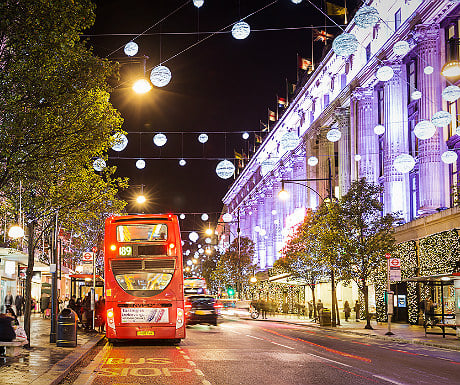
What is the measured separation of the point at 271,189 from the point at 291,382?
8031 centimetres

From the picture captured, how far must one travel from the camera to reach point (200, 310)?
36.4 meters

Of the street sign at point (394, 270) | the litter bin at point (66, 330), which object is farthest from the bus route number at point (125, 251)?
the street sign at point (394, 270)

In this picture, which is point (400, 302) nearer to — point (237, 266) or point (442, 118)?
point (442, 118)

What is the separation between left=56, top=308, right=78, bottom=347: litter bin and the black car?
620 inches

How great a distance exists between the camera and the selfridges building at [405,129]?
34125 mm

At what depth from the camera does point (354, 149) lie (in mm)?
52250

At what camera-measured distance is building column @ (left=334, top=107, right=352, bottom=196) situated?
2160 inches

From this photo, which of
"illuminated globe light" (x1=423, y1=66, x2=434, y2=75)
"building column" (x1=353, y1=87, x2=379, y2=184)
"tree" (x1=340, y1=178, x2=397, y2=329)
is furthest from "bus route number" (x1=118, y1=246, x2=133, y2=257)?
"building column" (x1=353, y1=87, x2=379, y2=184)

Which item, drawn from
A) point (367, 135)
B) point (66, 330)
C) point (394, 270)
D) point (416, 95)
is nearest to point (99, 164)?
A: point (66, 330)

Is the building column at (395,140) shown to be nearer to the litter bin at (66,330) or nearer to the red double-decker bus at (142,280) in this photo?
the red double-decker bus at (142,280)

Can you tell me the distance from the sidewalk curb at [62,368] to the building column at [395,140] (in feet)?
91.6

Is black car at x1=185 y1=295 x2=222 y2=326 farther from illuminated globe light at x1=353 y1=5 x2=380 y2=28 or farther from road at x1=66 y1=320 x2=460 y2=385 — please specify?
illuminated globe light at x1=353 y1=5 x2=380 y2=28

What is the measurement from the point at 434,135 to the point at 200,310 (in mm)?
16231

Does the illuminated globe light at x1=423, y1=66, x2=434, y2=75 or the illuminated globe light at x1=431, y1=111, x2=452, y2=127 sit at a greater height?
the illuminated globe light at x1=423, y1=66, x2=434, y2=75
